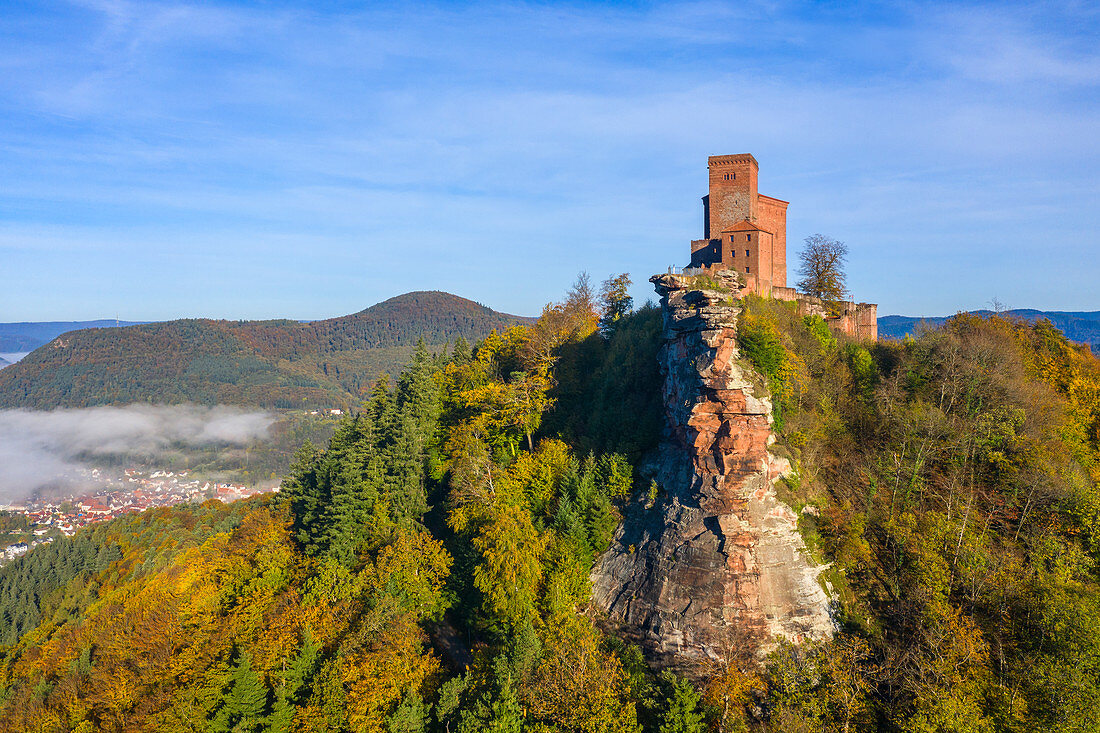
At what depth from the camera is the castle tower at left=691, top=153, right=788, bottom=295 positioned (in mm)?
41188

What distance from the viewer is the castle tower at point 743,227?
41188mm

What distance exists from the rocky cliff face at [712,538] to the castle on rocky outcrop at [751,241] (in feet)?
26.6

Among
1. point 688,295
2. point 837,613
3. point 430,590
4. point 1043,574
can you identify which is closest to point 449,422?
point 430,590

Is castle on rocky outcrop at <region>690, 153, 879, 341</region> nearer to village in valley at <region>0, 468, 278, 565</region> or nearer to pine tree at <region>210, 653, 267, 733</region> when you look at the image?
pine tree at <region>210, 653, 267, 733</region>

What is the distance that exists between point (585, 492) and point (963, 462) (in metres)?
20.0

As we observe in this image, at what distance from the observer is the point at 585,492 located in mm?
34750

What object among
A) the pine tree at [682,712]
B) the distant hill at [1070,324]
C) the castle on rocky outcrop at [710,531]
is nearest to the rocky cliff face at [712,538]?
the castle on rocky outcrop at [710,531]

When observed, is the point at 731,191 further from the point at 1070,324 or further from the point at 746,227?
the point at 1070,324

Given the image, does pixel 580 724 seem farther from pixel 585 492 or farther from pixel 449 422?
pixel 449 422

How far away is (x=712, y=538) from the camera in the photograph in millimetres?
30438

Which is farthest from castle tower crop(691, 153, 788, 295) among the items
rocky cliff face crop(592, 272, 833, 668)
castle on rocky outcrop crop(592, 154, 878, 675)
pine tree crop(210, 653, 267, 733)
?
pine tree crop(210, 653, 267, 733)

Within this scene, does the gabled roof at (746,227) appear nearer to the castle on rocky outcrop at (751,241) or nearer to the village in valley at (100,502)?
the castle on rocky outcrop at (751,241)

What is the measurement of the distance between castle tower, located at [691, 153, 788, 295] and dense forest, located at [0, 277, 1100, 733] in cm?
492

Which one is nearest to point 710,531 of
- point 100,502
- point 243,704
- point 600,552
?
point 600,552
